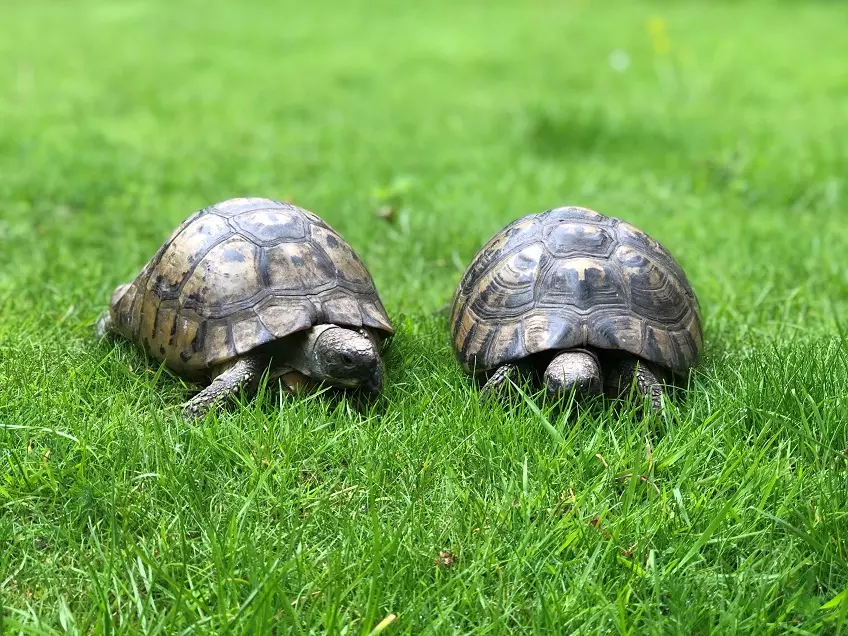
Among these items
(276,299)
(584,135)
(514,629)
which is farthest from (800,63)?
(514,629)

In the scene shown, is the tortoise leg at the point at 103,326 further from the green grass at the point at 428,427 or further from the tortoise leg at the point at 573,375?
the tortoise leg at the point at 573,375

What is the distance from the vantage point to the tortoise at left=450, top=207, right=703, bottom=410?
2.98m

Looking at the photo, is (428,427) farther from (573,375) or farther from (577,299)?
(577,299)

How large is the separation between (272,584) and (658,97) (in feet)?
28.8

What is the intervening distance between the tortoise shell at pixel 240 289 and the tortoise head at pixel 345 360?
12 cm

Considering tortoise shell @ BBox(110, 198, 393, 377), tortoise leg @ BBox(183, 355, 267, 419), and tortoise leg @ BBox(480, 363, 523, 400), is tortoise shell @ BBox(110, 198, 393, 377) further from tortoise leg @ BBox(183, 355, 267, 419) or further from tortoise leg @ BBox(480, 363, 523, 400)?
tortoise leg @ BBox(480, 363, 523, 400)

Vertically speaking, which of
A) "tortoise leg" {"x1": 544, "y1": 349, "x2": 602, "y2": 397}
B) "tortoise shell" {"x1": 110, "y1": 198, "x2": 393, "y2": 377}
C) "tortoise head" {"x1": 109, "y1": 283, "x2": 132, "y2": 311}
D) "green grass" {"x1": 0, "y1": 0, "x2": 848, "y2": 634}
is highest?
"tortoise shell" {"x1": 110, "y1": 198, "x2": 393, "y2": 377}

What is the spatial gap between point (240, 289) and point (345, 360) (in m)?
0.54

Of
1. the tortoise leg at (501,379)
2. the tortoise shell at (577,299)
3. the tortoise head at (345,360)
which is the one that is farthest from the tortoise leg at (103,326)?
the tortoise leg at (501,379)

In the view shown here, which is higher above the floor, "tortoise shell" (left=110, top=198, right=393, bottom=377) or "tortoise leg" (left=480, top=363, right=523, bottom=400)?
"tortoise shell" (left=110, top=198, right=393, bottom=377)

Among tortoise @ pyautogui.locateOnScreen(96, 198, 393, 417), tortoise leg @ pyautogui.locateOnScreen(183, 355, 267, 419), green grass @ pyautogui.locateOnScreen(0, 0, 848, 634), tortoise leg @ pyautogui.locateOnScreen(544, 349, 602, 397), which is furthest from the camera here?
tortoise @ pyautogui.locateOnScreen(96, 198, 393, 417)

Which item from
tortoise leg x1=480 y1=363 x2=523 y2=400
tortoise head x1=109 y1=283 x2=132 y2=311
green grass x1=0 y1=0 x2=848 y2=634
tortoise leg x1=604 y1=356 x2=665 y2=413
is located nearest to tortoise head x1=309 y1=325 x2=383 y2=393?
green grass x1=0 y1=0 x2=848 y2=634

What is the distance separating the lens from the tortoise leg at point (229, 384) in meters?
2.93

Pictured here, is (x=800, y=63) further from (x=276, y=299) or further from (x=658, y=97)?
(x=276, y=299)
